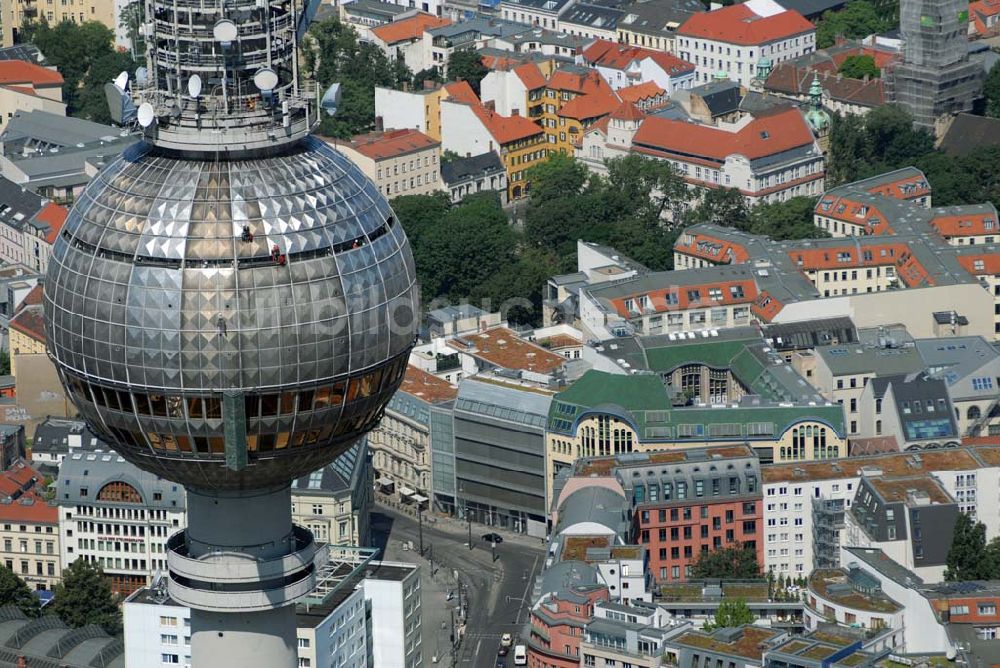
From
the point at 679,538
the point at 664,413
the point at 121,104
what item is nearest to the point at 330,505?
the point at 679,538

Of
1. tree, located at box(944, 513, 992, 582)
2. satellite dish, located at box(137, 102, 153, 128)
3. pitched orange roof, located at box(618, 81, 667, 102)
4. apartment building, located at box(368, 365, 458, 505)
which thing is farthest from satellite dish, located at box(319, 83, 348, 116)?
pitched orange roof, located at box(618, 81, 667, 102)

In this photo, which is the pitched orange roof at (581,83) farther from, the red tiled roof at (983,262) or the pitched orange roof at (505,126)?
the red tiled roof at (983,262)

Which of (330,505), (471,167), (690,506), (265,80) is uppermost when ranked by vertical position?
(265,80)

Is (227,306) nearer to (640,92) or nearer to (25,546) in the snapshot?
(25,546)

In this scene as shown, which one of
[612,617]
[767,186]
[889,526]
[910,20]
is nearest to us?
[612,617]

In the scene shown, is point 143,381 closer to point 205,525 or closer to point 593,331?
point 205,525

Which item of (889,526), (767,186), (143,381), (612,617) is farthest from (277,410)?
(767,186)

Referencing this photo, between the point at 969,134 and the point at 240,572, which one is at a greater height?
the point at 240,572
